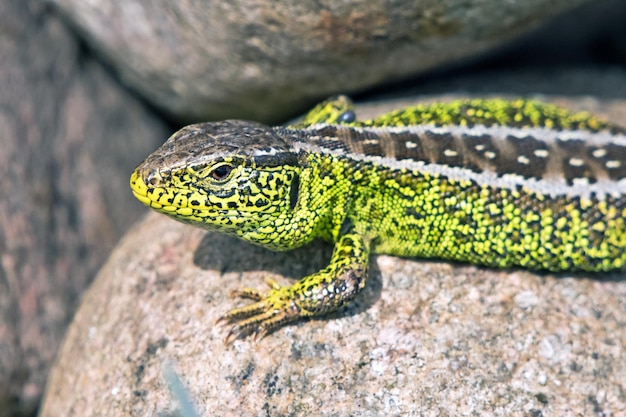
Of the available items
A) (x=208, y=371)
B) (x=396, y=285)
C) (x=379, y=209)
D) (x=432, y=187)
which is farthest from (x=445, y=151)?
(x=208, y=371)

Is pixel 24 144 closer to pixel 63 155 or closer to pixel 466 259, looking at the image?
pixel 63 155

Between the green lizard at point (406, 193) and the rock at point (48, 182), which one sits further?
the rock at point (48, 182)

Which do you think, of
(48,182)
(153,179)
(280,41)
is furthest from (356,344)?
(48,182)

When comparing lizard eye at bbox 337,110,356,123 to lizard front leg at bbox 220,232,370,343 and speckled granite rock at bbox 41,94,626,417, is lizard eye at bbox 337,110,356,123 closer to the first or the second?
speckled granite rock at bbox 41,94,626,417

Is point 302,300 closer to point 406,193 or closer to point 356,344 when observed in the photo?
point 356,344

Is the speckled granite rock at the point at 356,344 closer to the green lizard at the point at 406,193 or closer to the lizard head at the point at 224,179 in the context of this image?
the green lizard at the point at 406,193

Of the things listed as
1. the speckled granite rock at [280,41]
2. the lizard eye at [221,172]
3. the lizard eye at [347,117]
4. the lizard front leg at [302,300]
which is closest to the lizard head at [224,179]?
the lizard eye at [221,172]

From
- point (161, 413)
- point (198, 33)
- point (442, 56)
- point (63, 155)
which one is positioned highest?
point (198, 33)
